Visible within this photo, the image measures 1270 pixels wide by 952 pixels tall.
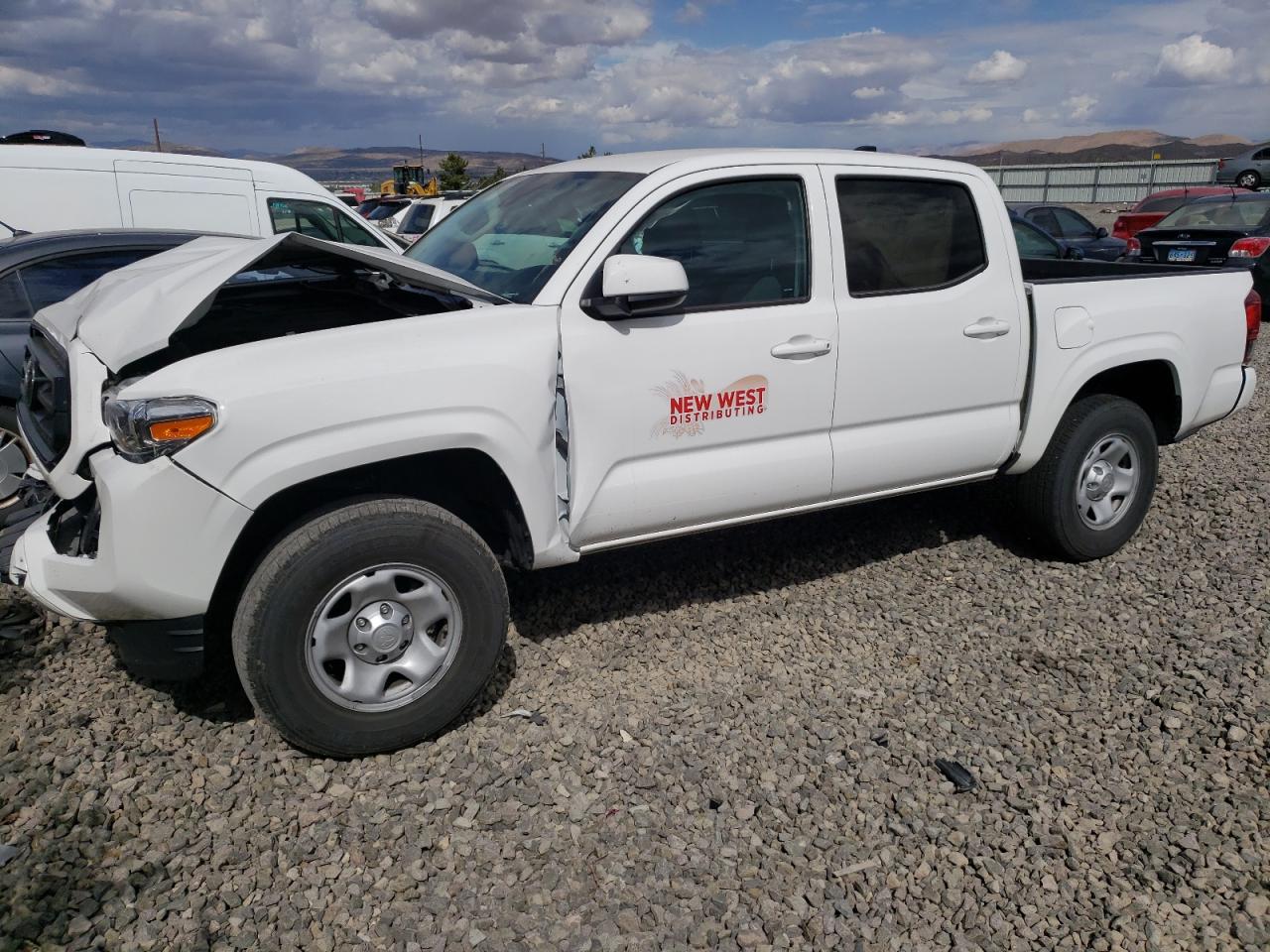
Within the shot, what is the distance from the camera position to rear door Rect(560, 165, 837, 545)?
3.33 metres

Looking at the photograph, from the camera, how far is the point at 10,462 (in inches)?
201

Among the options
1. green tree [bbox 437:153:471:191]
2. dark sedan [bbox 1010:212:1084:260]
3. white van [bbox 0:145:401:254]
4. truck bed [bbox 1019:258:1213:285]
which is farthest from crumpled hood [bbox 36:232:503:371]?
green tree [bbox 437:153:471:191]

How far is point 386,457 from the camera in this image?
9.76 ft

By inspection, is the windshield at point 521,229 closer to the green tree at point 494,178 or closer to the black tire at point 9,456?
the black tire at point 9,456

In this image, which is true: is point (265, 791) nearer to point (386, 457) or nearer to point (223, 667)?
point (223, 667)

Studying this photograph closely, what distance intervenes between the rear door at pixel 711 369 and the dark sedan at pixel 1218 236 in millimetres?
10139

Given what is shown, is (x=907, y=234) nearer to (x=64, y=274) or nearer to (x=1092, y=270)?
(x=1092, y=270)

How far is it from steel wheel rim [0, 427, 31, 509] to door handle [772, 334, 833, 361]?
4.08 metres

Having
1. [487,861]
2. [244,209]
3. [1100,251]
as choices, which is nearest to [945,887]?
[487,861]

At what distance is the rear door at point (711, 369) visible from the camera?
3330 mm

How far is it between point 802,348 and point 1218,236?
11.5 m

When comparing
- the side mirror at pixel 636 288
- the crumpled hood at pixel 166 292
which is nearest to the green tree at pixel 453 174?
the crumpled hood at pixel 166 292

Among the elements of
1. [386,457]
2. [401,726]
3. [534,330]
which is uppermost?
[534,330]

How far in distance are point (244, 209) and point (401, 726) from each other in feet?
23.3
